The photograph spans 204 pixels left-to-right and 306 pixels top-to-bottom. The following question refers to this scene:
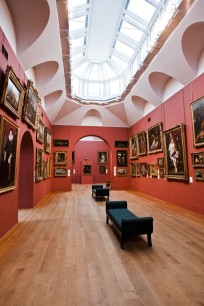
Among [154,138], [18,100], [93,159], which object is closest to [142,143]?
[154,138]

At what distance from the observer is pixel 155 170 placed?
10602mm

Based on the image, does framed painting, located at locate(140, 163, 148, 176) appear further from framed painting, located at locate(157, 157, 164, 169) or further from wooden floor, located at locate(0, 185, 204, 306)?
wooden floor, located at locate(0, 185, 204, 306)

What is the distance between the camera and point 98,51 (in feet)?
38.0

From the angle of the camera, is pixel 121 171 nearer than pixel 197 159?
No

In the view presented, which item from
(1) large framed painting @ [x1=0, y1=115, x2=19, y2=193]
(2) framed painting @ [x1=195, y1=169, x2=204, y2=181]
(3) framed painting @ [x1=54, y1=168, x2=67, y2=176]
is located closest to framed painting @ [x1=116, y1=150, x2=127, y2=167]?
(3) framed painting @ [x1=54, y1=168, x2=67, y2=176]

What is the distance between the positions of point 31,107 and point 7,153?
2.79 meters

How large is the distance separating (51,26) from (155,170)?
27.6ft

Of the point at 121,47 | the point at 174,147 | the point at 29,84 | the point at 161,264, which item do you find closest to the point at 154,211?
the point at 174,147

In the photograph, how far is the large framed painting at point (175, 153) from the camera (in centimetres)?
783

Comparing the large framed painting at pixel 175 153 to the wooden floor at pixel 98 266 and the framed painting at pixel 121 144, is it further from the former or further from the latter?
the framed painting at pixel 121 144

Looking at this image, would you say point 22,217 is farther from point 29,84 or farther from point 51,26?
point 51,26

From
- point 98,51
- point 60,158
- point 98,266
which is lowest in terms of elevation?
point 98,266

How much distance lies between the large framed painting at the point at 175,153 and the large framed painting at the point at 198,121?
2.51 feet

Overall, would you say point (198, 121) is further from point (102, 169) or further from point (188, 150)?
point (102, 169)
